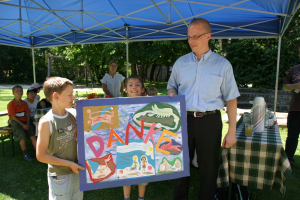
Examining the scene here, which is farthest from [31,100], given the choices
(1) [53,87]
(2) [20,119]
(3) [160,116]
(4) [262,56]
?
(4) [262,56]

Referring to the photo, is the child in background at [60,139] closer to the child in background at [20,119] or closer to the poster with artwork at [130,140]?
the poster with artwork at [130,140]

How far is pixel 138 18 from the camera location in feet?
14.0

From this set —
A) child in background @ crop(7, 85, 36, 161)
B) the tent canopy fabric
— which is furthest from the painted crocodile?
Result: child in background @ crop(7, 85, 36, 161)

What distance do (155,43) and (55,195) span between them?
39.3ft

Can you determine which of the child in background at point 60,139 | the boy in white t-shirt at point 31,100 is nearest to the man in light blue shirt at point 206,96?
the child in background at point 60,139

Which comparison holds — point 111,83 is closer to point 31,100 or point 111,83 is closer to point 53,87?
point 31,100

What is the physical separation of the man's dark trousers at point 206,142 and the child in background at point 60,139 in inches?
42.6

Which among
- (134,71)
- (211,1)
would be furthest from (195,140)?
(134,71)

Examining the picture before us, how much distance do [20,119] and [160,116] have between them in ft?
12.0

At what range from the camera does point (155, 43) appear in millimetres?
12867

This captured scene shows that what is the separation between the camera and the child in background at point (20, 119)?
13.7 ft

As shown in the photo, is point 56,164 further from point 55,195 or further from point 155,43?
point 155,43

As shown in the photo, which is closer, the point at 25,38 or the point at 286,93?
the point at 25,38

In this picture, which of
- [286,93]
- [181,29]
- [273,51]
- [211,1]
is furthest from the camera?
[273,51]
